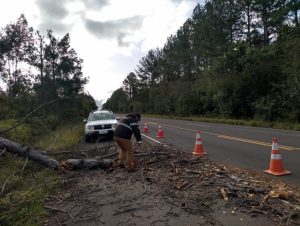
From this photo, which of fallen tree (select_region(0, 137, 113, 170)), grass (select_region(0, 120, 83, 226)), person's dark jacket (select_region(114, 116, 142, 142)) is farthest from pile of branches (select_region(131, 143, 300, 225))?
grass (select_region(0, 120, 83, 226))

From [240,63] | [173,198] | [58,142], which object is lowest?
[58,142]

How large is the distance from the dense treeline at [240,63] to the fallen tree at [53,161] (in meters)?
8.93

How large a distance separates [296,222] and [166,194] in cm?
246

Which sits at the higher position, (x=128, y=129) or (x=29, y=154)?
(x=128, y=129)

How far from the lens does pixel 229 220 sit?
5250 millimetres

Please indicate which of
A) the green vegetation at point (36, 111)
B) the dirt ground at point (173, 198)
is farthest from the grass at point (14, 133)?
the dirt ground at point (173, 198)

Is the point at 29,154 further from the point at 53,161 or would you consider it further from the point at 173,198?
the point at 173,198

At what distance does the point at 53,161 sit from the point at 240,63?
2847cm

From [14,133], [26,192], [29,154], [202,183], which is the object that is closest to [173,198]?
[202,183]

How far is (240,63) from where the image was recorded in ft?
115

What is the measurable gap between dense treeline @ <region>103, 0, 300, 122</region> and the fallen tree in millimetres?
8929

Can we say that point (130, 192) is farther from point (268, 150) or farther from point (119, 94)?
point (119, 94)

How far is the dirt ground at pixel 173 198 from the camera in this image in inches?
213

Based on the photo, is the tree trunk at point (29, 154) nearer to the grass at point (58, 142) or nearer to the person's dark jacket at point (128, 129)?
the grass at point (58, 142)
